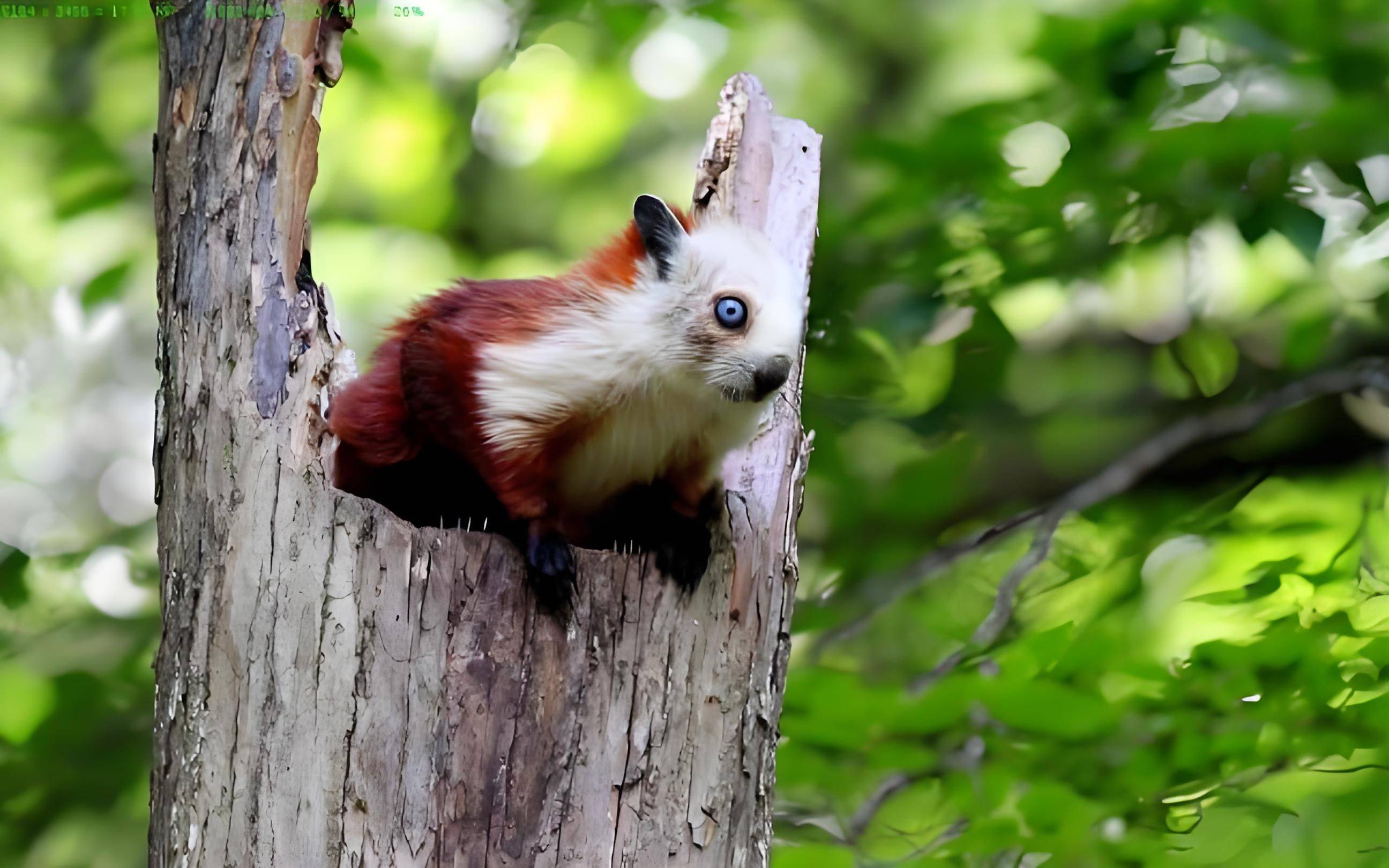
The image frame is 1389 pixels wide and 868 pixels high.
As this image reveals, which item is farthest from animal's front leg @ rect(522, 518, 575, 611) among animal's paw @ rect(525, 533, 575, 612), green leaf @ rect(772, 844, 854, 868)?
green leaf @ rect(772, 844, 854, 868)

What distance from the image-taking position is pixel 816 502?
15.9 ft

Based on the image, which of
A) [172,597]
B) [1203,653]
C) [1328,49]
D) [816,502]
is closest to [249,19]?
[172,597]

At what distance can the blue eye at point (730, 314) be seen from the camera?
3.02 meters

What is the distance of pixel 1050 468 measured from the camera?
16.7 ft

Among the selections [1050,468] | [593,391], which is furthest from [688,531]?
[1050,468]

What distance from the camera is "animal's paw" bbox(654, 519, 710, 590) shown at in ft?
9.26

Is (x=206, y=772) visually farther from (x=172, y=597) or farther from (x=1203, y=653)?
(x=1203, y=653)

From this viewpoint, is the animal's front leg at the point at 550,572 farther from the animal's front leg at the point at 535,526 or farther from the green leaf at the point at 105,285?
the green leaf at the point at 105,285

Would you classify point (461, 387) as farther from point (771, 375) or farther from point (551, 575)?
point (771, 375)

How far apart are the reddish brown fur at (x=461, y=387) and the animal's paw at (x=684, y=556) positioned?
0.34 m

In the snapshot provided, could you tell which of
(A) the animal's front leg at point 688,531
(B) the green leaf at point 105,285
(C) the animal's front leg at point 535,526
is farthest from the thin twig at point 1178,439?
(B) the green leaf at point 105,285

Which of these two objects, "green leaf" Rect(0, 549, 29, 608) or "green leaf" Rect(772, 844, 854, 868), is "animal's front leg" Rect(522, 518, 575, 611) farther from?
"green leaf" Rect(0, 549, 29, 608)

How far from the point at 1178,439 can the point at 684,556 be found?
293 centimetres

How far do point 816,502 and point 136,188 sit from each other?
3760 mm
